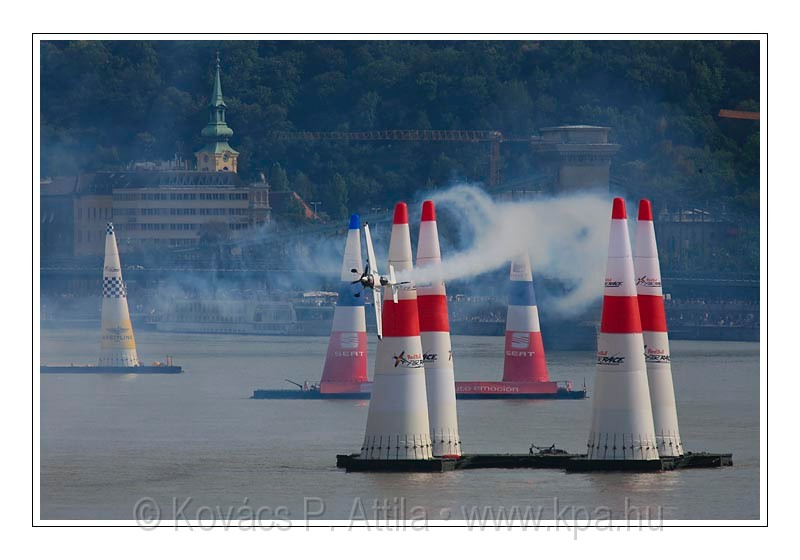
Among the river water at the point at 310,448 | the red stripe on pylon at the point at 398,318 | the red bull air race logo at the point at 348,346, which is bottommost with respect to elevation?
the river water at the point at 310,448

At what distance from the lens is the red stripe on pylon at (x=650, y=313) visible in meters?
33.2

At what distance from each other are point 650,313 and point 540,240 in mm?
26669

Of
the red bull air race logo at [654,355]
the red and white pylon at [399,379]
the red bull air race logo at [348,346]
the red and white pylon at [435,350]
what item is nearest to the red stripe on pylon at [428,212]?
the red and white pylon at [435,350]

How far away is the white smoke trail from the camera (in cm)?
3741

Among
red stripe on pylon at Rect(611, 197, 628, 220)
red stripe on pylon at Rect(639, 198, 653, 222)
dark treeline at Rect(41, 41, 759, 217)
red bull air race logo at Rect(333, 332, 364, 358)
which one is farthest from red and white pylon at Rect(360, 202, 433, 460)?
dark treeline at Rect(41, 41, 759, 217)

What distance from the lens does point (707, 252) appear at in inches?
4437

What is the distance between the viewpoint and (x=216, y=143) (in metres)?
139

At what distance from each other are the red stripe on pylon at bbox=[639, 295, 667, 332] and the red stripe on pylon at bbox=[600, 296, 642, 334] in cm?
192

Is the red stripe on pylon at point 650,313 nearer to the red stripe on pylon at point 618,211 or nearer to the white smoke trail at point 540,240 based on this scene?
the red stripe on pylon at point 618,211

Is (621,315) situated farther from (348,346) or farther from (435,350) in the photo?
(348,346)

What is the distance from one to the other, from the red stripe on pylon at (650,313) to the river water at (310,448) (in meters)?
2.30

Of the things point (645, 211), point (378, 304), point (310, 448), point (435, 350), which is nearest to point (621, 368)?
point (645, 211)

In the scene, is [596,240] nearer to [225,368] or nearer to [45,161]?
[225,368]

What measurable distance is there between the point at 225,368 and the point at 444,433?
40050mm
